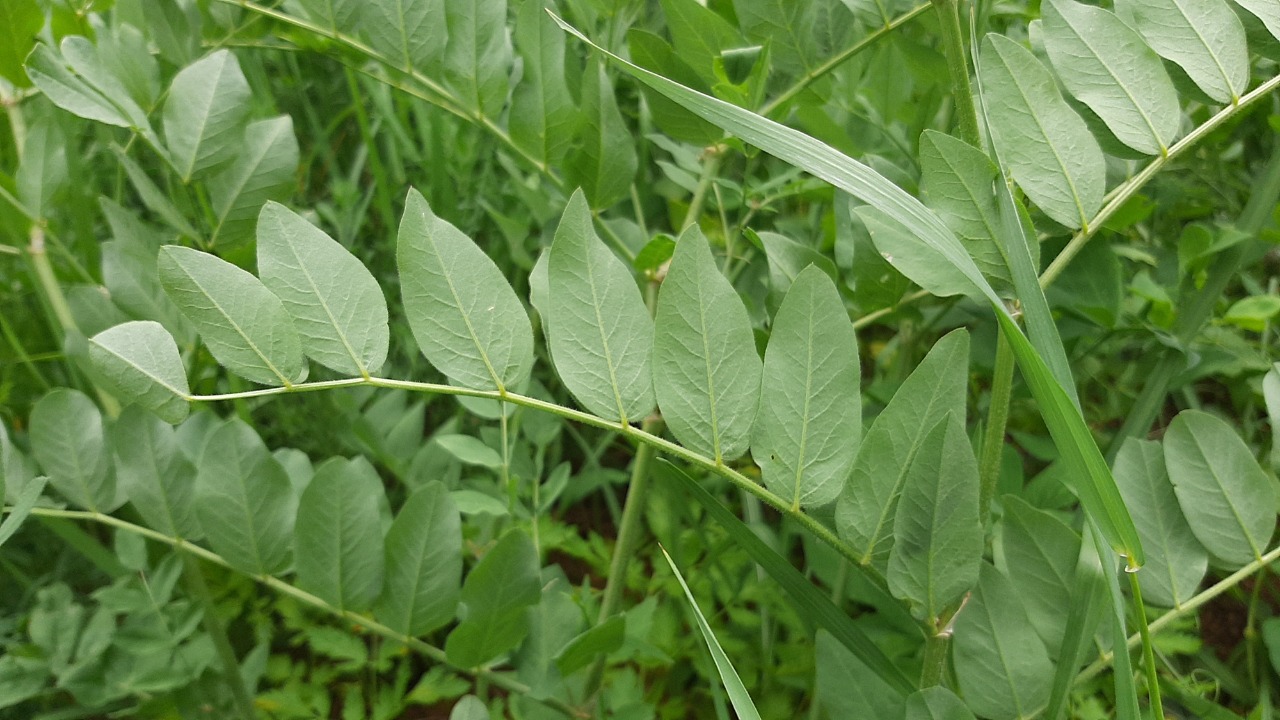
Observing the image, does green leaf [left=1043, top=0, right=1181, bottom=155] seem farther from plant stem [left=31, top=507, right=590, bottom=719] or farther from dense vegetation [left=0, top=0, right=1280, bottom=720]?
plant stem [left=31, top=507, right=590, bottom=719]

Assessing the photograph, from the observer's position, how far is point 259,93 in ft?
3.59

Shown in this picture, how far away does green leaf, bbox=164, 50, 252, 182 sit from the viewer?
56 cm

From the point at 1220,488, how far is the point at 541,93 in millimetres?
428

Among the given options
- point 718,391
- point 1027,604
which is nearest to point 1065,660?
point 1027,604

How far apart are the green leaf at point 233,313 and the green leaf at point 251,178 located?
0.73ft

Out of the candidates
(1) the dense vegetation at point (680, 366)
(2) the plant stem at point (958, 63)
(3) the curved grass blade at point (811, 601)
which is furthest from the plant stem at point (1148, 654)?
(2) the plant stem at point (958, 63)

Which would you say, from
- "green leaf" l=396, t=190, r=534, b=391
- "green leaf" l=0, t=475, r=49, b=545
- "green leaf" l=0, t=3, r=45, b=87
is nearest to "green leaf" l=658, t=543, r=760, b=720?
"green leaf" l=396, t=190, r=534, b=391

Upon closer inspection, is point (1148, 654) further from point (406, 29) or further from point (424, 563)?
point (406, 29)

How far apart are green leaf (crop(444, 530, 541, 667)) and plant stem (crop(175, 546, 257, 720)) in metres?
0.22

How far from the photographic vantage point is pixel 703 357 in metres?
0.38

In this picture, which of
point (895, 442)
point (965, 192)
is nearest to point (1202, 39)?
point (965, 192)

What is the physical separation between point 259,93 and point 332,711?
73 cm

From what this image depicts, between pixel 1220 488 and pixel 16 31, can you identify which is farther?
pixel 16 31

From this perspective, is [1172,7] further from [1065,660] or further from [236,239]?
[236,239]
